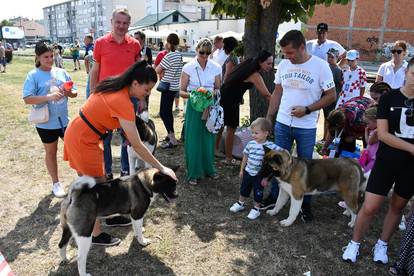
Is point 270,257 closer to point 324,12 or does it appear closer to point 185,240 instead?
point 185,240

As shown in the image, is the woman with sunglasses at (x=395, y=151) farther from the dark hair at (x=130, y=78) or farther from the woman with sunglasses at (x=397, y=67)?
the woman with sunglasses at (x=397, y=67)

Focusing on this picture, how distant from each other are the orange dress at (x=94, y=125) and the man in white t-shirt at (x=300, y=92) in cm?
188

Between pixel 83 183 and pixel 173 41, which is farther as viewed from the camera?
pixel 173 41

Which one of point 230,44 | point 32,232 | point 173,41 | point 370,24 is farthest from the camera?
point 370,24

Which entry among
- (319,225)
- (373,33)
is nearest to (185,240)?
(319,225)

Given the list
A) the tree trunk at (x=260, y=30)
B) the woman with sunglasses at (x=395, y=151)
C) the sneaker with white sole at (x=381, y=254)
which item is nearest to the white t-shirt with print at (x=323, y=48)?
the tree trunk at (x=260, y=30)

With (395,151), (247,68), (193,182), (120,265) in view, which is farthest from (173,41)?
(395,151)

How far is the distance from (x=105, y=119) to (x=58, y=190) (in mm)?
2291

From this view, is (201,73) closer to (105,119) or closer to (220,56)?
(105,119)

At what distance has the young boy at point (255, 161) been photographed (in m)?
4.10

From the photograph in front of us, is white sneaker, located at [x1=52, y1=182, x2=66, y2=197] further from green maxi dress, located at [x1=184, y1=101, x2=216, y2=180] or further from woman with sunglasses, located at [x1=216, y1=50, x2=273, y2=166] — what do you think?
woman with sunglasses, located at [x1=216, y1=50, x2=273, y2=166]

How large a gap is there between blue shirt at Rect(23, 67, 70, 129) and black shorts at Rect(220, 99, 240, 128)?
2379 millimetres

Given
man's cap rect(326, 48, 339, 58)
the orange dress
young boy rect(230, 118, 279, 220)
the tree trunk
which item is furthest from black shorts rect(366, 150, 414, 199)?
man's cap rect(326, 48, 339, 58)

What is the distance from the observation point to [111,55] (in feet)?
14.9
